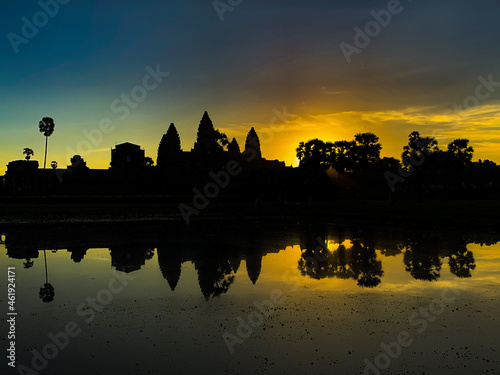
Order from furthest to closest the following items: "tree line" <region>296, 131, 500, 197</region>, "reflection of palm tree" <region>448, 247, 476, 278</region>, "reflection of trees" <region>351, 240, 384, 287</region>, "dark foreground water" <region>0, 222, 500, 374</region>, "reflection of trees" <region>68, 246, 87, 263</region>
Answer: "tree line" <region>296, 131, 500, 197</region> < "reflection of trees" <region>68, 246, 87, 263</region> < "reflection of palm tree" <region>448, 247, 476, 278</region> < "reflection of trees" <region>351, 240, 384, 287</region> < "dark foreground water" <region>0, 222, 500, 374</region>

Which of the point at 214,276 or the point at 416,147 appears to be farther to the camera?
the point at 416,147

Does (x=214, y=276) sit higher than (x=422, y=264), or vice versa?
(x=214, y=276)

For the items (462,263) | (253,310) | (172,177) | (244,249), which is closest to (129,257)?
(244,249)

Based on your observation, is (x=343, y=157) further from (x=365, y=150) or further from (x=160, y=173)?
(x=160, y=173)

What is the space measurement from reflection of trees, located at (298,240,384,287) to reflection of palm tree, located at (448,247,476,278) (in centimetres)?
193

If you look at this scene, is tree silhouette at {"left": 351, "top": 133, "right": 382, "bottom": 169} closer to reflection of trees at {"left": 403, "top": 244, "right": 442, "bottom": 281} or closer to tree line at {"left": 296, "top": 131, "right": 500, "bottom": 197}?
tree line at {"left": 296, "top": 131, "right": 500, "bottom": 197}

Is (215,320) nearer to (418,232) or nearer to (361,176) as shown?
(418,232)

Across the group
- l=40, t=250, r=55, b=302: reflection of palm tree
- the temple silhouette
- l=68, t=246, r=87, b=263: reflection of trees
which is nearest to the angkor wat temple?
the temple silhouette

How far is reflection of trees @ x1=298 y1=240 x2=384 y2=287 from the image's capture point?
38.9 ft

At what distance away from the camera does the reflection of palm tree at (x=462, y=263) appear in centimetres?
1228

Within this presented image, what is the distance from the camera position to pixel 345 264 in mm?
13727

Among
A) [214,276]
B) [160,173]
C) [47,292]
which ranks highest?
[160,173]

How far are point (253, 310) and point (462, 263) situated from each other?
8011 millimetres

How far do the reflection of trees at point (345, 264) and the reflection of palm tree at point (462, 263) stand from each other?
6.34 feet
